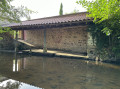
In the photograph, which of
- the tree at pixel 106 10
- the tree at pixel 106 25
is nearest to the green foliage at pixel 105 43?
the tree at pixel 106 25

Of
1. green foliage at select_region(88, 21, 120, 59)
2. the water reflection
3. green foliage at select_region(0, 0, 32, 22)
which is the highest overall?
green foliage at select_region(0, 0, 32, 22)

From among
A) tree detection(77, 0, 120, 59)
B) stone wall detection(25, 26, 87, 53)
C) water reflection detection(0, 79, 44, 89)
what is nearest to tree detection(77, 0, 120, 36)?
tree detection(77, 0, 120, 59)

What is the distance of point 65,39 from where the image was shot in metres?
10.8

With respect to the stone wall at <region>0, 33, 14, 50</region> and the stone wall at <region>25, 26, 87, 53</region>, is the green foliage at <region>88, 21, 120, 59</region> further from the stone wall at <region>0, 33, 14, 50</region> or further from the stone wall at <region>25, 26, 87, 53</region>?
the stone wall at <region>0, 33, 14, 50</region>

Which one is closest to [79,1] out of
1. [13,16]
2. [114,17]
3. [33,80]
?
[114,17]

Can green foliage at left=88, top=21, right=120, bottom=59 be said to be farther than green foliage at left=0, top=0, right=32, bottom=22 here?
Yes

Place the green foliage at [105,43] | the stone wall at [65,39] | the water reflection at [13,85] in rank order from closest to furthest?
1. the water reflection at [13,85]
2. the green foliage at [105,43]
3. the stone wall at [65,39]

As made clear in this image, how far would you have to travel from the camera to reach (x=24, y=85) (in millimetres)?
Answer: 3150

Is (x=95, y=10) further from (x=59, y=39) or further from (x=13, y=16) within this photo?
(x=59, y=39)

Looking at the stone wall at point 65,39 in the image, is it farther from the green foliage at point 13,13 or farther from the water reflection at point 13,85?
the water reflection at point 13,85

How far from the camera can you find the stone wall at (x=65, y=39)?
968 cm

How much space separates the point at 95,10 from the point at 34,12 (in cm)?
353

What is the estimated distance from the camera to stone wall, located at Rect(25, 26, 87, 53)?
381 inches

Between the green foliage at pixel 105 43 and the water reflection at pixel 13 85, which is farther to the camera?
the green foliage at pixel 105 43
